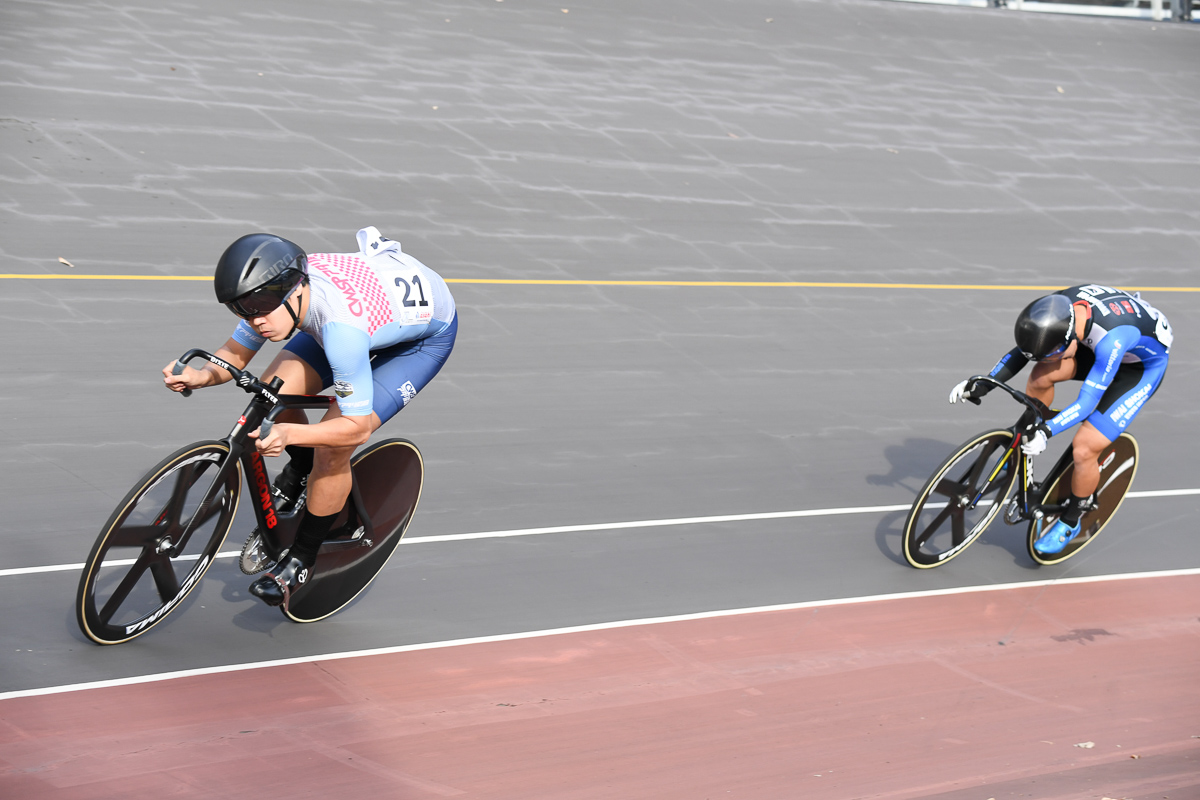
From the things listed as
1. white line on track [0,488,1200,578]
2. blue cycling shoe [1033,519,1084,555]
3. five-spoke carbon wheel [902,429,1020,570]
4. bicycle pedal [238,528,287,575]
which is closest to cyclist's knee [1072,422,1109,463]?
five-spoke carbon wheel [902,429,1020,570]

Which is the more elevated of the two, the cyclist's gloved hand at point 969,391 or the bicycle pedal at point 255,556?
the cyclist's gloved hand at point 969,391

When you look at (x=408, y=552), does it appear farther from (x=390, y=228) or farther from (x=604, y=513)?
(x=390, y=228)

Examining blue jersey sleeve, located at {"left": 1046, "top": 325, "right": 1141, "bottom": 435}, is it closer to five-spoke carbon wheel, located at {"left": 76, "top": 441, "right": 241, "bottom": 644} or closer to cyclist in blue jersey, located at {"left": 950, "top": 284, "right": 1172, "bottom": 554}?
cyclist in blue jersey, located at {"left": 950, "top": 284, "right": 1172, "bottom": 554}

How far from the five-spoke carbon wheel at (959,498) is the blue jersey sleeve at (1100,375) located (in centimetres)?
35

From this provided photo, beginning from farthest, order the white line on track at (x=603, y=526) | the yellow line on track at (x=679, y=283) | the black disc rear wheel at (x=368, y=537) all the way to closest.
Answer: the yellow line on track at (x=679, y=283)
the white line on track at (x=603, y=526)
the black disc rear wheel at (x=368, y=537)

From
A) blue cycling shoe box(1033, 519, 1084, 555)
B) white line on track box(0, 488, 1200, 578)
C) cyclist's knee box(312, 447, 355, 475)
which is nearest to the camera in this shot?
cyclist's knee box(312, 447, 355, 475)

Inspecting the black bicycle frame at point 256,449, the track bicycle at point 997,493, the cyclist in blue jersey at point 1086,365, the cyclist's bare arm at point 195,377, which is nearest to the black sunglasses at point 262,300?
the black bicycle frame at point 256,449

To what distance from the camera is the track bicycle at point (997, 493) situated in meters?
5.46

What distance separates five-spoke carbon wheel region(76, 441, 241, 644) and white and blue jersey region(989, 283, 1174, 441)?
12.2ft

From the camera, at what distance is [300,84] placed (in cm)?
1067

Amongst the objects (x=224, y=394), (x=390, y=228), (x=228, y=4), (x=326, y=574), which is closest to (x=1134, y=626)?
(x=326, y=574)

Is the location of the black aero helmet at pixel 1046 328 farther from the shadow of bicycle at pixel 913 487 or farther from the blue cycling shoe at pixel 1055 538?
the shadow of bicycle at pixel 913 487

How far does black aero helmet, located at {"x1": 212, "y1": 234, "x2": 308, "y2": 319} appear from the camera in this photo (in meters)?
3.43

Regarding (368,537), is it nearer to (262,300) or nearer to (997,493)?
(262,300)
